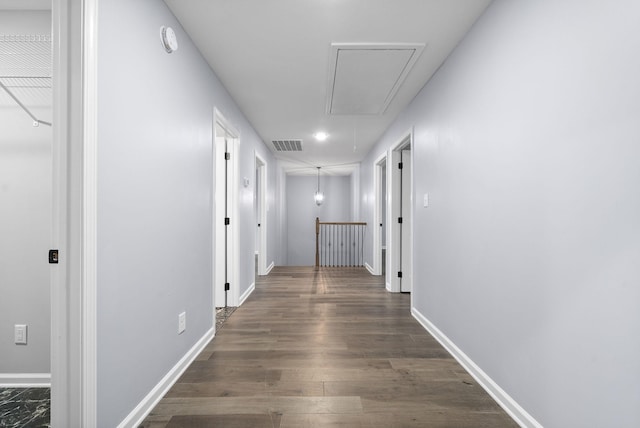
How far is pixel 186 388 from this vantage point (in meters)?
2.02

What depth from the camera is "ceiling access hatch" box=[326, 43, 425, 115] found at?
2.51 m

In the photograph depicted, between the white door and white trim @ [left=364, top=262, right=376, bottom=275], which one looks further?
white trim @ [left=364, top=262, right=376, bottom=275]

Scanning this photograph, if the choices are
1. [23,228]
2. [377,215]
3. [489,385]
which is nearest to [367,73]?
[489,385]

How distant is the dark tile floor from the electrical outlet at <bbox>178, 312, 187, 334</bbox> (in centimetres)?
76

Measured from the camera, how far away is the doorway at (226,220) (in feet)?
12.2

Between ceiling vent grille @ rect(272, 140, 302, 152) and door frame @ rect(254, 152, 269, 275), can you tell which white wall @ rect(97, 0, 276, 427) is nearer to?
ceiling vent grille @ rect(272, 140, 302, 152)

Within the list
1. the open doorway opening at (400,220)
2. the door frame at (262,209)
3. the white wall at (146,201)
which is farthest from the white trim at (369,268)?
the white wall at (146,201)

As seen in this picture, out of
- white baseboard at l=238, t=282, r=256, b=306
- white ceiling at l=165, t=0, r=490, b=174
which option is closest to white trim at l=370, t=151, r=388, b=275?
white ceiling at l=165, t=0, r=490, b=174

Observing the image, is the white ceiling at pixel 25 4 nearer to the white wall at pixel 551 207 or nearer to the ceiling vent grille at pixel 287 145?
the white wall at pixel 551 207

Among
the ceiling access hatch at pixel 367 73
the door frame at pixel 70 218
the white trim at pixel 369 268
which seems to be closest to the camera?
the door frame at pixel 70 218

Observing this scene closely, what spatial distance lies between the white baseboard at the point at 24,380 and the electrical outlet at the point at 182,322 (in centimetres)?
81

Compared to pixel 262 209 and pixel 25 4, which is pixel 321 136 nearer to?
pixel 262 209

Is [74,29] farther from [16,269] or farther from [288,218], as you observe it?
[288,218]

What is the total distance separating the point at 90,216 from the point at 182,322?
46.5 inches
